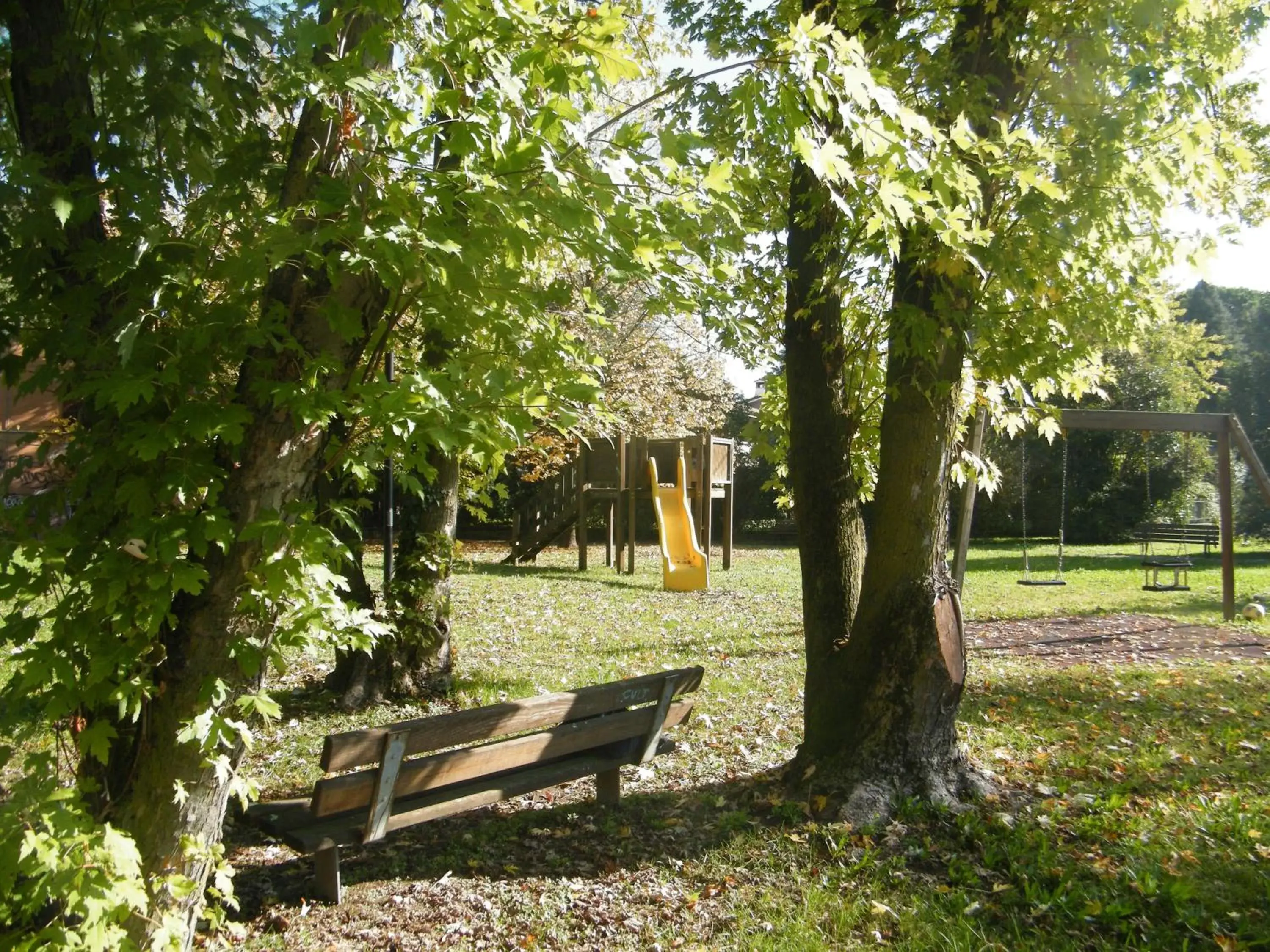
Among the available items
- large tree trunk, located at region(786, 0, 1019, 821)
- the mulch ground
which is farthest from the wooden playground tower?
large tree trunk, located at region(786, 0, 1019, 821)

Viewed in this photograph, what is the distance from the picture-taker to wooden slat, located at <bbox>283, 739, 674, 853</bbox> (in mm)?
3986

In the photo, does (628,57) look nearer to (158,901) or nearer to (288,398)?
(288,398)

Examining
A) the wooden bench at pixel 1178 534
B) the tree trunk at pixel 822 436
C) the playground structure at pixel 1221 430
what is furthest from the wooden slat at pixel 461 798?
the wooden bench at pixel 1178 534

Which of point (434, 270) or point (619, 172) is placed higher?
point (619, 172)

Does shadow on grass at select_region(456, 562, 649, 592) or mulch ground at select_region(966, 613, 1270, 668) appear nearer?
mulch ground at select_region(966, 613, 1270, 668)

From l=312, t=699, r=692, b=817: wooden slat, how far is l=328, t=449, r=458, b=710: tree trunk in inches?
99.1

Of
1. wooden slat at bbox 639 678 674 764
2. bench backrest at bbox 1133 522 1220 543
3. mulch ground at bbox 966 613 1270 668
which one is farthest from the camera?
bench backrest at bbox 1133 522 1220 543

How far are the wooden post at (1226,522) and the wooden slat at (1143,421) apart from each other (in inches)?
10.2

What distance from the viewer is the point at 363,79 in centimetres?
286

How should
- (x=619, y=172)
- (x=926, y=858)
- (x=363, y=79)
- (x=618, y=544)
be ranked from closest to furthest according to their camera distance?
(x=363, y=79)
(x=619, y=172)
(x=926, y=858)
(x=618, y=544)

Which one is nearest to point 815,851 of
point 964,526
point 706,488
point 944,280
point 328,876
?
point 328,876

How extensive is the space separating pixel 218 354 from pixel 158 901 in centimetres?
188

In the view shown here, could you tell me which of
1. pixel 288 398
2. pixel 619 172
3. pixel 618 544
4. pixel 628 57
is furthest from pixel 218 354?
pixel 618 544

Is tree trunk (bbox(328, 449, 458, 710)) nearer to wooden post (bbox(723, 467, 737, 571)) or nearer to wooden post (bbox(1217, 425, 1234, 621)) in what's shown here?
wooden post (bbox(1217, 425, 1234, 621))
